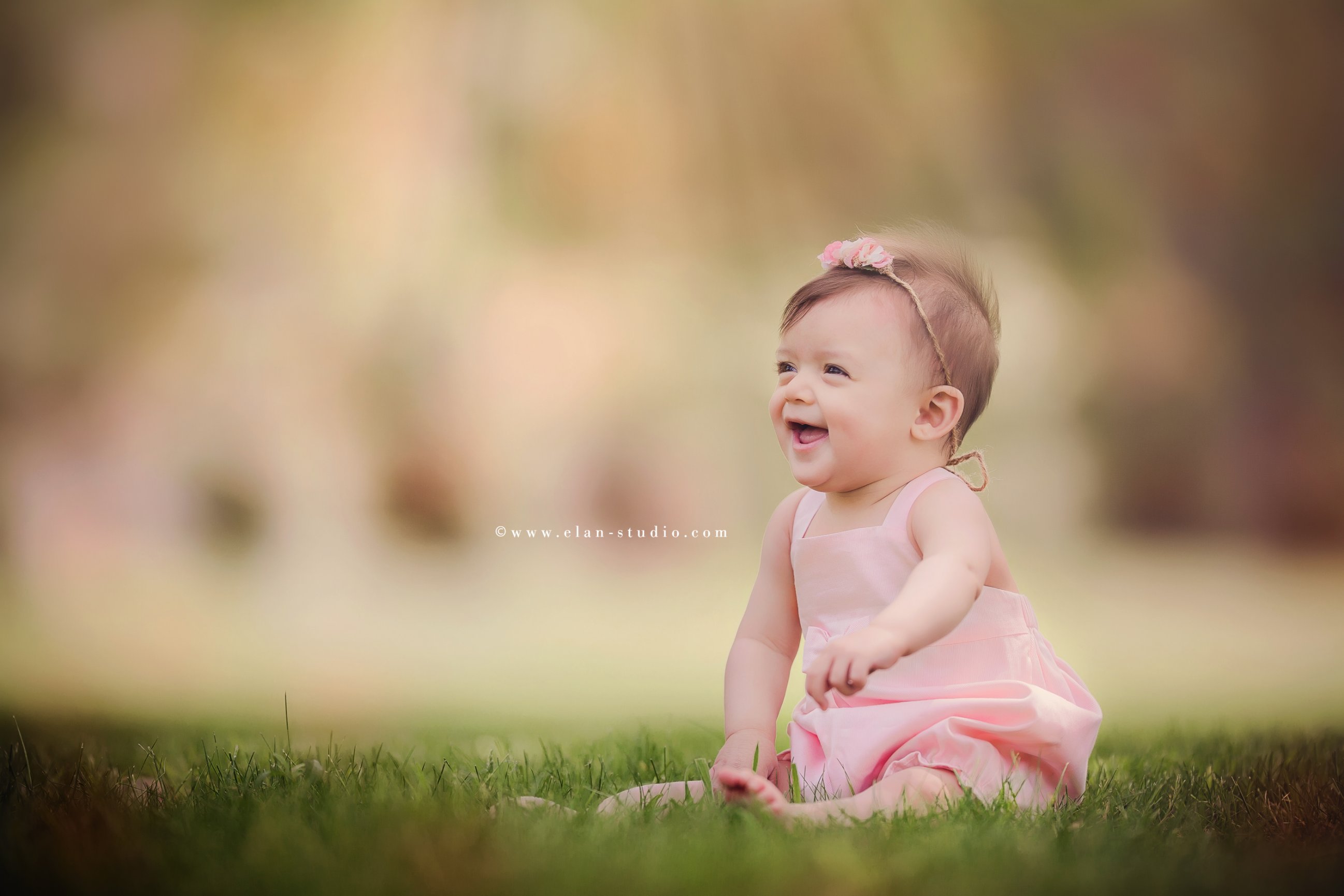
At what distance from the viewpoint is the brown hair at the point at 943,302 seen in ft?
6.35

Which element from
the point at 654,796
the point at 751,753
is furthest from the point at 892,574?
the point at 654,796

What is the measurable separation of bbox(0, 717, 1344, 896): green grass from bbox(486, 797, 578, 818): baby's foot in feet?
0.07

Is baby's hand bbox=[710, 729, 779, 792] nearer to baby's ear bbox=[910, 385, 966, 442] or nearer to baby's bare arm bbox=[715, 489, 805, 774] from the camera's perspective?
baby's bare arm bbox=[715, 489, 805, 774]

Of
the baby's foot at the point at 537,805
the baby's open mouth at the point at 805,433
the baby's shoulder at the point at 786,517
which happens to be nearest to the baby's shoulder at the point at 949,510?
the baby's open mouth at the point at 805,433

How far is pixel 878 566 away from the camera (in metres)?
1.86

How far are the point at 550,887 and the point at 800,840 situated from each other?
0.34 m

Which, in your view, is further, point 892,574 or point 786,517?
point 786,517

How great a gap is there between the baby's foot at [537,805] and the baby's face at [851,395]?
62 cm

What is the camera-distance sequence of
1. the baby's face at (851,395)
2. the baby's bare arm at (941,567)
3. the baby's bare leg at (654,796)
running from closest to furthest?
the baby's bare arm at (941,567) < the baby's bare leg at (654,796) < the baby's face at (851,395)

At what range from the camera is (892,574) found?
185 centimetres

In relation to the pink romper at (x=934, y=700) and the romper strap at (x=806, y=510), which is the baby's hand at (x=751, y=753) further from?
the romper strap at (x=806, y=510)

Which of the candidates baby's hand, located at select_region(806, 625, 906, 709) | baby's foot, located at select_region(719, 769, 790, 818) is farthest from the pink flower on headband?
baby's foot, located at select_region(719, 769, 790, 818)

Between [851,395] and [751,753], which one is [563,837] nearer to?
[751,753]

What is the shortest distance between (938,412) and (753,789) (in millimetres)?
707
